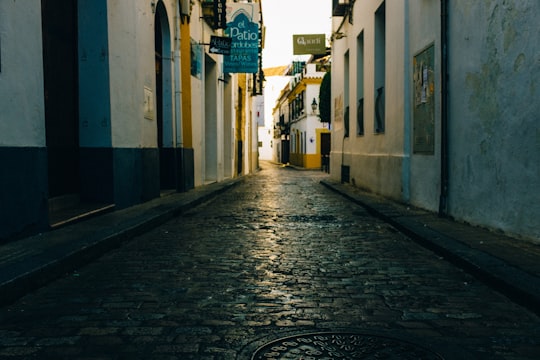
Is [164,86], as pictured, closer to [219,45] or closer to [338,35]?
[219,45]

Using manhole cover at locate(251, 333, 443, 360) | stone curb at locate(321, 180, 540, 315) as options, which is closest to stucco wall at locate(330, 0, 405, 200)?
stone curb at locate(321, 180, 540, 315)

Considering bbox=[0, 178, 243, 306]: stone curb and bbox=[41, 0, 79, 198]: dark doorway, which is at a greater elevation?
bbox=[41, 0, 79, 198]: dark doorway

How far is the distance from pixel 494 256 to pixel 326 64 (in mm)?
37990

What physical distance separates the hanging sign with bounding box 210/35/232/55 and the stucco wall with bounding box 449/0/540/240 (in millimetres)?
8274

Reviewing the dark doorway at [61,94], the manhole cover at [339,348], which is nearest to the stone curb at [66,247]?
the dark doorway at [61,94]

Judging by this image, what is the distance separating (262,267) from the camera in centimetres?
548

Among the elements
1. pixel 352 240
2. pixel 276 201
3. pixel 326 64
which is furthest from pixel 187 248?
pixel 326 64

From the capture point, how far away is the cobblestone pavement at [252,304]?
3.29 m

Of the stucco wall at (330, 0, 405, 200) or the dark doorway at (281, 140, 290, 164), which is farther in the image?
the dark doorway at (281, 140, 290, 164)

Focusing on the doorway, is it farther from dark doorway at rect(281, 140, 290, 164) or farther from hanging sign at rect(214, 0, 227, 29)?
dark doorway at rect(281, 140, 290, 164)

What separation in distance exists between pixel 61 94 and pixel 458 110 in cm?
609

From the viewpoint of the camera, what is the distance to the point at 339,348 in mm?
3148

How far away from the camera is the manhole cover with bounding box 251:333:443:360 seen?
3027 mm

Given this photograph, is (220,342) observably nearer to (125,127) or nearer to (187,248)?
(187,248)
